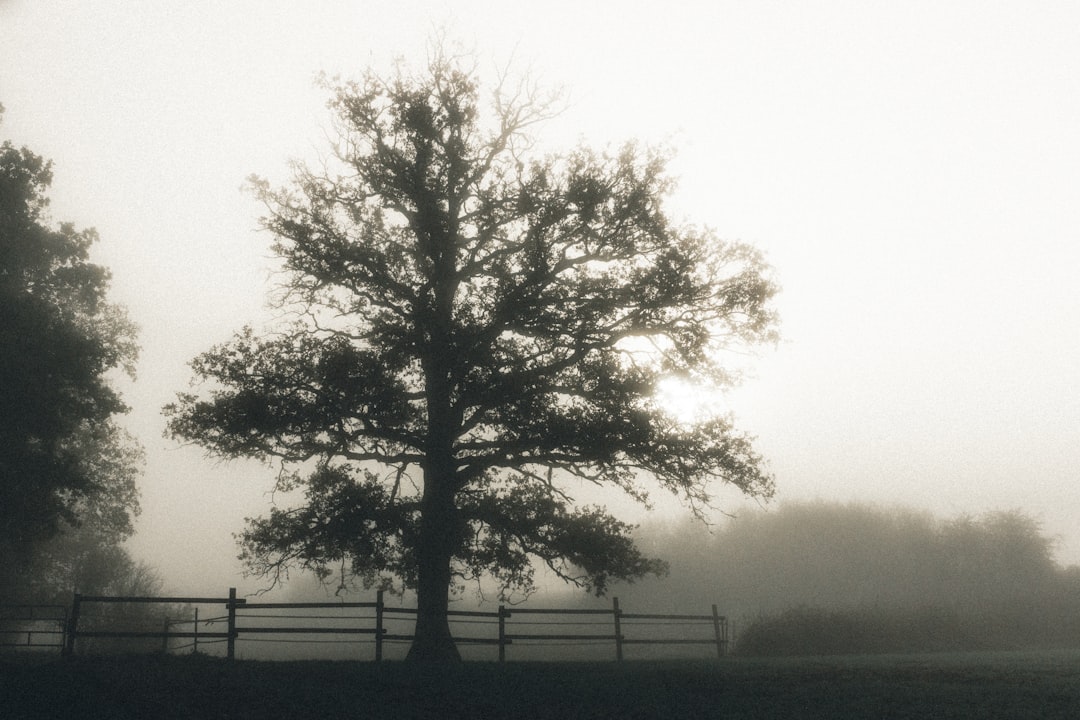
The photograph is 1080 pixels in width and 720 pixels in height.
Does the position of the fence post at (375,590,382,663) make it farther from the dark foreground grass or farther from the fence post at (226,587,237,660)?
the dark foreground grass

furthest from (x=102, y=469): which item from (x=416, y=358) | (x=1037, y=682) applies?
(x=1037, y=682)

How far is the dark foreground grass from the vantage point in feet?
34.7

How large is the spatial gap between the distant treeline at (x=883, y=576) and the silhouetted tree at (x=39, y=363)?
2373 centimetres

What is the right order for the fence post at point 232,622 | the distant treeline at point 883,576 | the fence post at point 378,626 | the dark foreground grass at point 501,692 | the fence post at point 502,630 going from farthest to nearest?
the distant treeline at point 883,576 < the fence post at point 502,630 < the fence post at point 378,626 < the fence post at point 232,622 < the dark foreground grass at point 501,692

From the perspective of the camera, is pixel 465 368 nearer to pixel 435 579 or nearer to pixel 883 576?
pixel 435 579

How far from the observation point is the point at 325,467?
19.0 meters

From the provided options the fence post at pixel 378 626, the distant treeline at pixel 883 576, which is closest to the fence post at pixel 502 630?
the fence post at pixel 378 626

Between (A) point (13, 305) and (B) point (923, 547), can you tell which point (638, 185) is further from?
(B) point (923, 547)

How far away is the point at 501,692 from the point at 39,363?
62.2ft

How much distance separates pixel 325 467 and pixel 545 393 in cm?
538

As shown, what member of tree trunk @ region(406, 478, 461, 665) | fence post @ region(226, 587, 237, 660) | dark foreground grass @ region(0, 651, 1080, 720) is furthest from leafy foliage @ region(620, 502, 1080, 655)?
fence post @ region(226, 587, 237, 660)

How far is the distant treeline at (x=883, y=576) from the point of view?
106ft

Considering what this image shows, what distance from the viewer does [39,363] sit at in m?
24.0

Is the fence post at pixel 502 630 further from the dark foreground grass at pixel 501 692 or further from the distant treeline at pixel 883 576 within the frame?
the distant treeline at pixel 883 576
